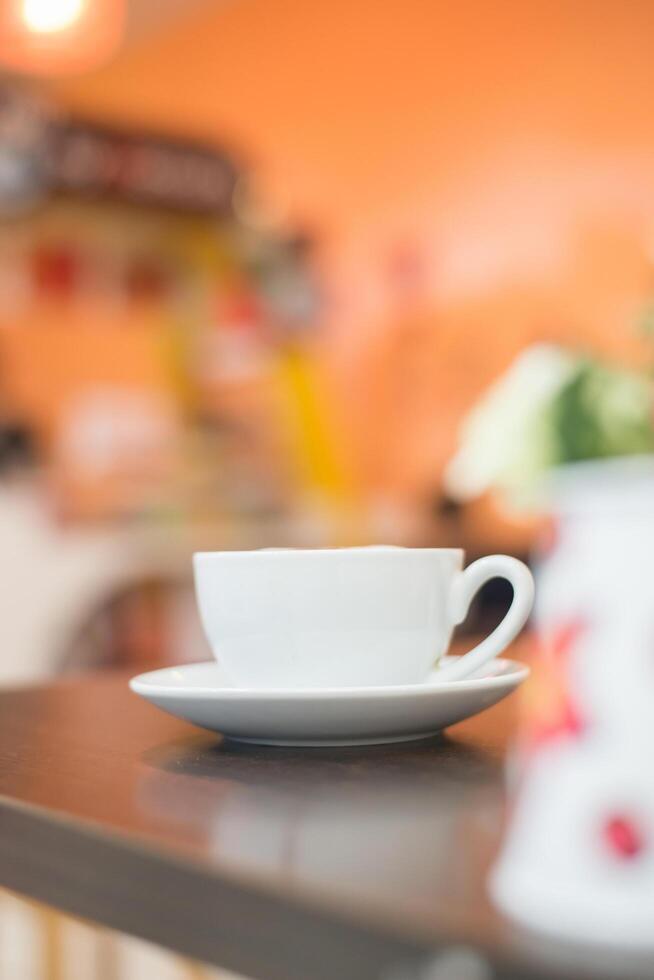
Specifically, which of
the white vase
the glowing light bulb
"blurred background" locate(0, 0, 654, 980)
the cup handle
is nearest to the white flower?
the white vase

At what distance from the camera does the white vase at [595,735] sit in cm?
34

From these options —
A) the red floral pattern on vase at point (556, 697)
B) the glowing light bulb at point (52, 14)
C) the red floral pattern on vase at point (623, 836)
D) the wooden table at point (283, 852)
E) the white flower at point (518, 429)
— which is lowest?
the wooden table at point (283, 852)

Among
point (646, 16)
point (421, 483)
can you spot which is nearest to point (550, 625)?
point (646, 16)

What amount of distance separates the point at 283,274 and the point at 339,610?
376 centimetres

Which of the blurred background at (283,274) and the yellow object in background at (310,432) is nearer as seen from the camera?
the blurred background at (283,274)

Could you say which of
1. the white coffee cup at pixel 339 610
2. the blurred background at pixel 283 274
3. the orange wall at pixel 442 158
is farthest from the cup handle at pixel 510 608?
the orange wall at pixel 442 158

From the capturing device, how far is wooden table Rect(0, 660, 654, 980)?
34cm

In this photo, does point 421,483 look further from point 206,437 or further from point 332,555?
point 332,555

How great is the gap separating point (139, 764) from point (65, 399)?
3943 mm

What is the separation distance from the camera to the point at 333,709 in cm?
57

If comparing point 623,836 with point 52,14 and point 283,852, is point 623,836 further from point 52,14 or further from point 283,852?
point 52,14

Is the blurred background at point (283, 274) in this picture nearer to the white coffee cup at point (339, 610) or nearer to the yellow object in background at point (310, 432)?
the yellow object in background at point (310, 432)

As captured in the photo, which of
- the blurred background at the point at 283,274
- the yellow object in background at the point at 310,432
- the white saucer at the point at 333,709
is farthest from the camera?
the yellow object in background at the point at 310,432

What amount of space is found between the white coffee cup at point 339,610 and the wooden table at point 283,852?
41mm
